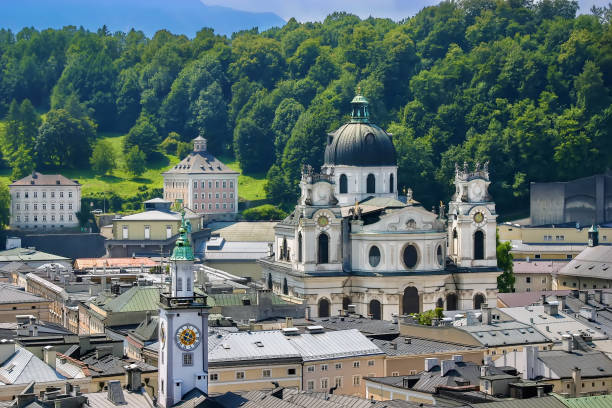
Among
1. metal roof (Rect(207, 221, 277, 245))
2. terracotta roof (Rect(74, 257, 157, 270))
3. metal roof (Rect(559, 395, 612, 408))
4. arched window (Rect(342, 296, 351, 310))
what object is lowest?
metal roof (Rect(559, 395, 612, 408))

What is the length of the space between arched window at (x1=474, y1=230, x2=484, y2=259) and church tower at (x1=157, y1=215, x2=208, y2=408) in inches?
1751

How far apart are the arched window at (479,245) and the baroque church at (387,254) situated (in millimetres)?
65

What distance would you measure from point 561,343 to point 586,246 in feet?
152

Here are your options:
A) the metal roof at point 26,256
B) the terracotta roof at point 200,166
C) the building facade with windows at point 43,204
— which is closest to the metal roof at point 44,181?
the building facade with windows at point 43,204

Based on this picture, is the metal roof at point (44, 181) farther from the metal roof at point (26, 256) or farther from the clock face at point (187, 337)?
the clock face at point (187, 337)

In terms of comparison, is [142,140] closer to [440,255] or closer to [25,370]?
[440,255]

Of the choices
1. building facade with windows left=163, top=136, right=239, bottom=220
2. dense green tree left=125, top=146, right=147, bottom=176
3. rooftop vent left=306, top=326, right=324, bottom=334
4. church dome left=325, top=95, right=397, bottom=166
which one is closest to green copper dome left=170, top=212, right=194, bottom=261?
rooftop vent left=306, top=326, right=324, bottom=334

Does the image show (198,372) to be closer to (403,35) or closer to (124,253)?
(124,253)

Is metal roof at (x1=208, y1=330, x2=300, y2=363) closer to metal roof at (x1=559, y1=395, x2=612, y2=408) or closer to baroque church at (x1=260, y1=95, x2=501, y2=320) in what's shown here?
metal roof at (x1=559, y1=395, x2=612, y2=408)

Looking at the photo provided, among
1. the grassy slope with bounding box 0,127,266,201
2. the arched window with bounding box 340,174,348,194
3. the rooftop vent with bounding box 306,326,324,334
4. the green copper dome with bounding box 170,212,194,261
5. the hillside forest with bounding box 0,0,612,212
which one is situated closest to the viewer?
the green copper dome with bounding box 170,212,194,261

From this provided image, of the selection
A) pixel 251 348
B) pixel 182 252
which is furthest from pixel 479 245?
pixel 182 252

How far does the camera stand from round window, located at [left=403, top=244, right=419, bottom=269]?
341ft

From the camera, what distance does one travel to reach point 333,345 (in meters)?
75.6

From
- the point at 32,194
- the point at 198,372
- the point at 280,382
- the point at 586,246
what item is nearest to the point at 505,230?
the point at 586,246
